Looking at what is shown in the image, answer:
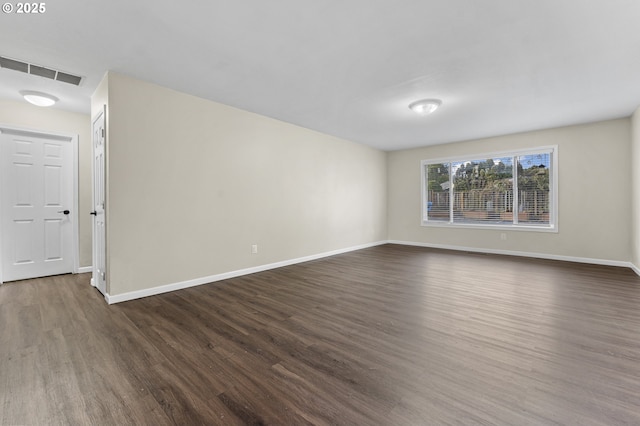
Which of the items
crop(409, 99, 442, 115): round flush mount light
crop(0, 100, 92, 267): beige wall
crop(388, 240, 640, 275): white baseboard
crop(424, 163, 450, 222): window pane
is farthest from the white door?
crop(424, 163, 450, 222): window pane

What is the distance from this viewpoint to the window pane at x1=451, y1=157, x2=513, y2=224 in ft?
19.1

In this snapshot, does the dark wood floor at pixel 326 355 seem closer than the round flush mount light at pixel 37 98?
Yes

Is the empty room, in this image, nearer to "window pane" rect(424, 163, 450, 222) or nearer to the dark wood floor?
the dark wood floor

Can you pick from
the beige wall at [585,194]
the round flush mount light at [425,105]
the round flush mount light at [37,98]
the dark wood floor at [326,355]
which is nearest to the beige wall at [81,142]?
the round flush mount light at [37,98]

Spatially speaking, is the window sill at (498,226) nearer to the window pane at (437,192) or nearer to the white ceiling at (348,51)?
the window pane at (437,192)

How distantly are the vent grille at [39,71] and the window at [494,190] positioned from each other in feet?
21.9

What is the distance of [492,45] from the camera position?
248cm

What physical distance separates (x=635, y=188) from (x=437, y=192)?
10.7ft

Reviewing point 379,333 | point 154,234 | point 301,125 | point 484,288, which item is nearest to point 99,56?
point 154,234

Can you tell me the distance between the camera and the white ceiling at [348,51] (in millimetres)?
2057

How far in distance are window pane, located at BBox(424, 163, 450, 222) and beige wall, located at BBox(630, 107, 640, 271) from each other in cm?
297

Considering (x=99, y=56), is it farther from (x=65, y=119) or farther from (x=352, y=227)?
(x=352, y=227)

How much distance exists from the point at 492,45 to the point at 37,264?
6.31m

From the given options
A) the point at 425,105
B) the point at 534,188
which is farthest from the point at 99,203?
the point at 534,188
